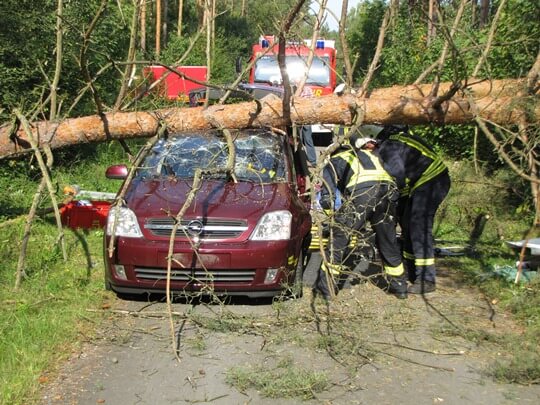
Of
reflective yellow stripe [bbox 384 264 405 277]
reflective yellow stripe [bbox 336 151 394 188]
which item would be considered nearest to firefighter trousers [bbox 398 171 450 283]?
reflective yellow stripe [bbox 384 264 405 277]

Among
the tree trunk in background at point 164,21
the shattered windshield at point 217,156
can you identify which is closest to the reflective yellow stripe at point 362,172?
the shattered windshield at point 217,156

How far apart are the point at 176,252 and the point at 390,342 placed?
1889mm

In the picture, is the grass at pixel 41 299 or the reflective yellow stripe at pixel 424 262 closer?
the grass at pixel 41 299

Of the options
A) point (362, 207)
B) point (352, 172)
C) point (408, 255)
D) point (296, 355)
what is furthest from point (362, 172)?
point (296, 355)

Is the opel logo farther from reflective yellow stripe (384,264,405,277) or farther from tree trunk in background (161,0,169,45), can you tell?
tree trunk in background (161,0,169,45)

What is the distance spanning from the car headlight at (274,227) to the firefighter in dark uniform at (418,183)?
1.34 metres

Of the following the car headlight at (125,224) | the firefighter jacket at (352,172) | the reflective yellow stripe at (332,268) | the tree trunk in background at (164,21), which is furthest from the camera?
the tree trunk in background at (164,21)

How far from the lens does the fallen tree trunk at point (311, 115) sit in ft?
19.0

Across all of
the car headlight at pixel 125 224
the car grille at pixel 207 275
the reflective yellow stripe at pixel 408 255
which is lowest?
the reflective yellow stripe at pixel 408 255

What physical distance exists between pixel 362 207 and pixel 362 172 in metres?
0.33

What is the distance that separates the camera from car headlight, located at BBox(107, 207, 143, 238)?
5.48m

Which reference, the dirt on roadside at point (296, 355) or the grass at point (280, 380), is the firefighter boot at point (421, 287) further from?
the grass at point (280, 380)

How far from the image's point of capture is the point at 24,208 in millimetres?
8930

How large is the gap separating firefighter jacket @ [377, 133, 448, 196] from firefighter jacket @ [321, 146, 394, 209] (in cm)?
26
